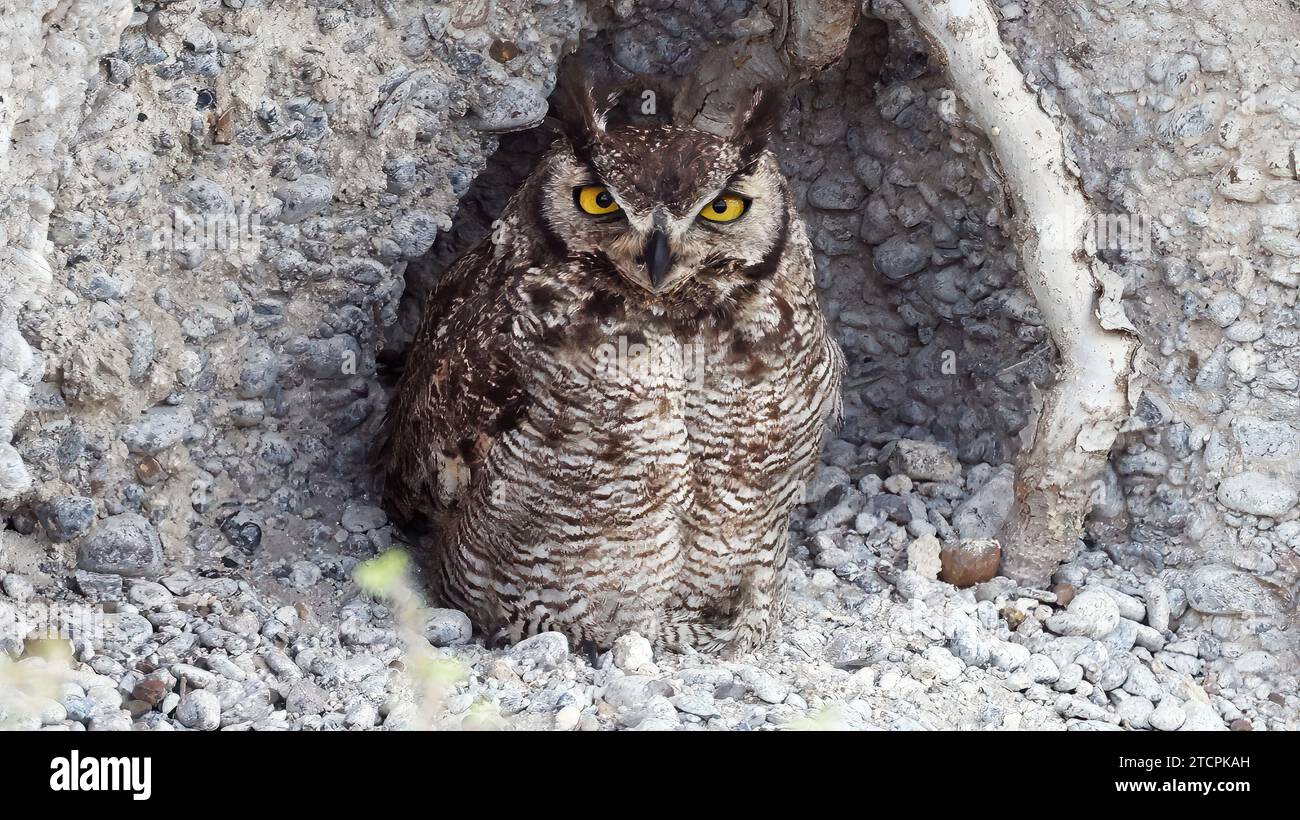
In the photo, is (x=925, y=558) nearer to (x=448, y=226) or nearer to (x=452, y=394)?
(x=452, y=394)

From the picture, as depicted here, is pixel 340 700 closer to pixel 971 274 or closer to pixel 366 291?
pixel 366 291

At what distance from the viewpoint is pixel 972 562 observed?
11.8 feet

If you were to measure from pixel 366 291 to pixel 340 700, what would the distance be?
1.31 meters

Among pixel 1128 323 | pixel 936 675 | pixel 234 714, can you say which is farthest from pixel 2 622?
pixel 1128 323

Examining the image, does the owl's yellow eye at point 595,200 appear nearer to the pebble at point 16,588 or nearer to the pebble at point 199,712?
the pebble at point 199,712

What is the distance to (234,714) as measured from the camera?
254 centimetres

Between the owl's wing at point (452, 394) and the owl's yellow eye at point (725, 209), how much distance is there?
1.79ft

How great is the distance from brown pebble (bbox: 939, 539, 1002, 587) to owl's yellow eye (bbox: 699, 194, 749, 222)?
4.25 feet

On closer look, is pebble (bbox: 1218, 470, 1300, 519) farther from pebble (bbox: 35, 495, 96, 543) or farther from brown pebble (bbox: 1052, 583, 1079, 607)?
pebble (bbox: 35, 495, 96, 543)

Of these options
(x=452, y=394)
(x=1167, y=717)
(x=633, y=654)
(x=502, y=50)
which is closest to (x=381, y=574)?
(x=452, y=394)

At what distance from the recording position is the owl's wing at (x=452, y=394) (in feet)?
10.1

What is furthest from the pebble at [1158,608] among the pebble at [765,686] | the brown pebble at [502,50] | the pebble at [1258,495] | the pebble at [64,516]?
the pebble at [64,516]

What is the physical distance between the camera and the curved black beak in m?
2.71

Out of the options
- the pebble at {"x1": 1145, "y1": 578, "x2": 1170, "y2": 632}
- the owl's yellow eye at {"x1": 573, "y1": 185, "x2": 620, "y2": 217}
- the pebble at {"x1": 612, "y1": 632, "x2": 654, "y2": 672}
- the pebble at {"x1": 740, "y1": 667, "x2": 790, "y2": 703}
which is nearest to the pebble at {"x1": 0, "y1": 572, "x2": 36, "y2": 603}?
the pebble at {"x1": 612, "y1": 632, "x2": 654, "y2": 672}
